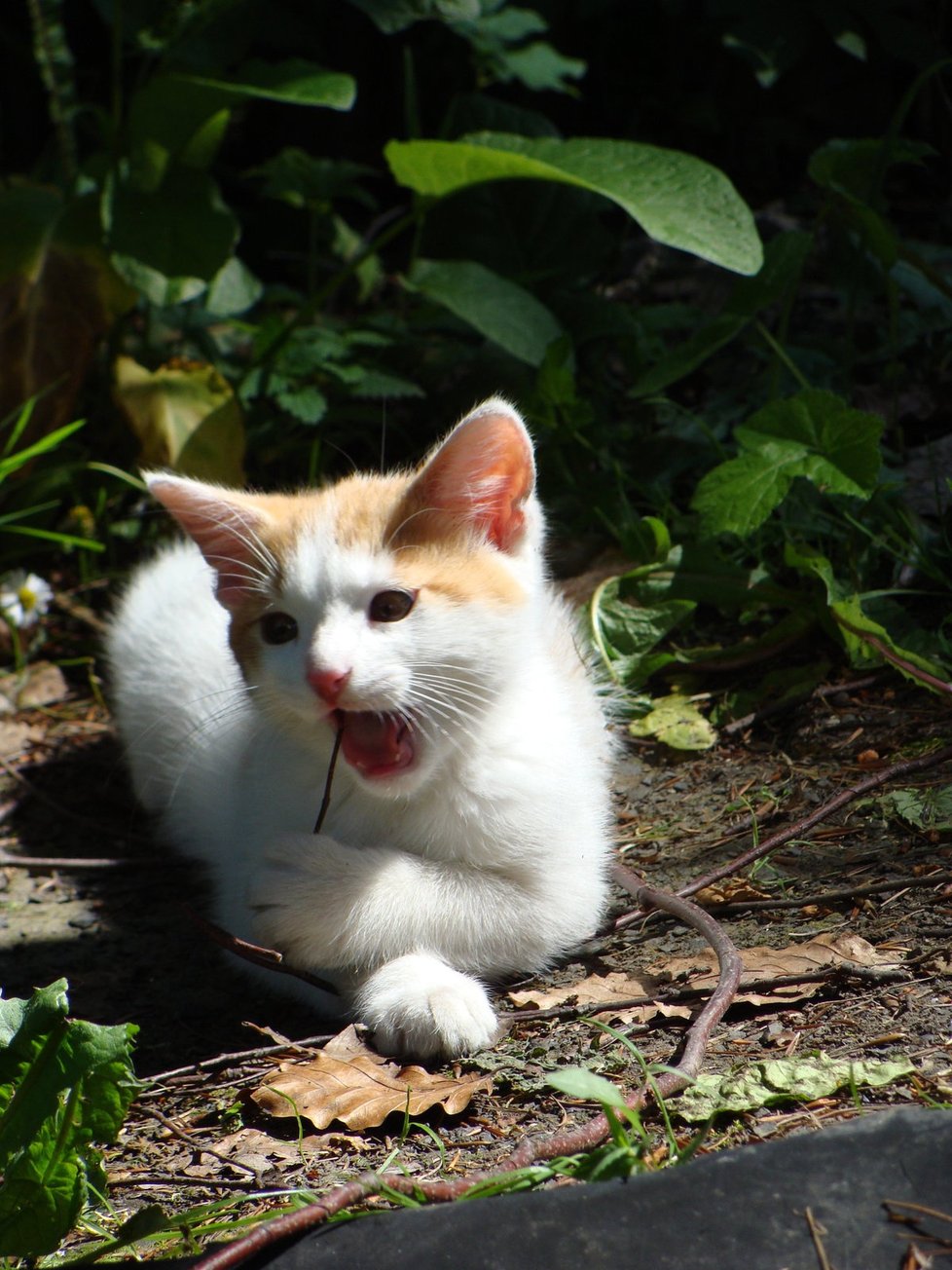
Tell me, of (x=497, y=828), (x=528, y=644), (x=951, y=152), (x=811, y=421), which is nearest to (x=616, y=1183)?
(x=497, y=828)

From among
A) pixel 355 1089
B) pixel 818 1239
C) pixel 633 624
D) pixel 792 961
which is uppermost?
pixel 818 1239

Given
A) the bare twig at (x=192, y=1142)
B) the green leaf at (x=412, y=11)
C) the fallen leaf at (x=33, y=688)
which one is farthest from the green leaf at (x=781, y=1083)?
the green leaf at (x=412, y=11)

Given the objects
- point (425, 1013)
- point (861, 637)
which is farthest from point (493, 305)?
point (425, 1013)

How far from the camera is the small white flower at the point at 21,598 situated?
353cm

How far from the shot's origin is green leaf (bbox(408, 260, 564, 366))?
337cm

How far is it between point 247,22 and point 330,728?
9.33 ft

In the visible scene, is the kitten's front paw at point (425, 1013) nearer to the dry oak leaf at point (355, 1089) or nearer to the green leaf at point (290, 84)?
the dry oak leaf at point (355, 1089)

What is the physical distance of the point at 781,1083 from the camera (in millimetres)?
1535

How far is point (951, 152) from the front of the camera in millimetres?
4398

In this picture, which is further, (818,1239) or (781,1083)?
(781,1083)

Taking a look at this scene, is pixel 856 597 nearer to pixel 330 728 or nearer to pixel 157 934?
pixel 330 728

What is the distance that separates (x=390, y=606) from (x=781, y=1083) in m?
0.88

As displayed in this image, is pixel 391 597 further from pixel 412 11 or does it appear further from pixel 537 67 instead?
pixel 537 67

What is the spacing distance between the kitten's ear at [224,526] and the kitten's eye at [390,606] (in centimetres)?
24
